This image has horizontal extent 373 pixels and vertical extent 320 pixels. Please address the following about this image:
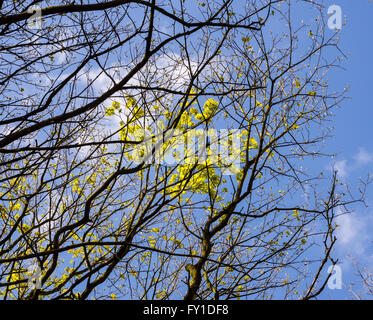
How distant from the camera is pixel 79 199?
4.32 meters

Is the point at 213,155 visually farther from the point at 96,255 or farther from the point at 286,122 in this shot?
the point at 96,255

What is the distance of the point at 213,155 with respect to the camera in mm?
3879

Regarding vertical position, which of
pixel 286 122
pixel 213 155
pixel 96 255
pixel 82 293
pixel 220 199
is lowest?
pixel 82 293

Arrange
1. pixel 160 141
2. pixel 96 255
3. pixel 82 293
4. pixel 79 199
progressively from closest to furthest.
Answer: pixel 160 141, pixel 82 293, pixel 79 199, pixel 96 255

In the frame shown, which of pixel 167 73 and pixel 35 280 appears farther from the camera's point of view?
pixel 167 73

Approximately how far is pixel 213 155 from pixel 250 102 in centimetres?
80

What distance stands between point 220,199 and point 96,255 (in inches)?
89.9

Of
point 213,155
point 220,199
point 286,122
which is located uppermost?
point 286,122

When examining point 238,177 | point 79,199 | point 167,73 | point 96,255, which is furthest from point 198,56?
point 96,255

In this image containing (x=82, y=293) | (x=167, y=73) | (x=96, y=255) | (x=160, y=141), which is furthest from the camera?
(x=96, y=255)
